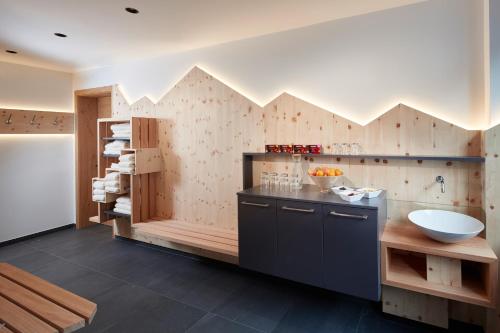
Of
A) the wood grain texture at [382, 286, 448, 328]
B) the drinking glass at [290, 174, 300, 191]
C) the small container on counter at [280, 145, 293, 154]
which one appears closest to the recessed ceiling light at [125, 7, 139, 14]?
the small container on counter at [280, 145, 293, 154]

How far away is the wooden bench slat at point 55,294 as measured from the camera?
1.47 metres

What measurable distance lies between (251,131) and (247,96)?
0.39 m

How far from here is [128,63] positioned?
4.27 m

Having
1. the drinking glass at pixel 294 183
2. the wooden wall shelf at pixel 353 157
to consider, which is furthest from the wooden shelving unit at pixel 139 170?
the drinking glass at pixel 294 183

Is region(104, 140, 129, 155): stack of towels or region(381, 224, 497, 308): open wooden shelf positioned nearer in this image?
region(381, 224, 497, 308): open wooden shelf

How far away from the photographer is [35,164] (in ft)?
14.8

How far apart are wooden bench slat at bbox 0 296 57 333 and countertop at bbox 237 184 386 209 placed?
5.52 ft

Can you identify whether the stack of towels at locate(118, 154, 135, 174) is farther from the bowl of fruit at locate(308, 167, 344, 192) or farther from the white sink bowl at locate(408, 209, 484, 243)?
the white sink bowl at locate(408, 209, 484, 243)

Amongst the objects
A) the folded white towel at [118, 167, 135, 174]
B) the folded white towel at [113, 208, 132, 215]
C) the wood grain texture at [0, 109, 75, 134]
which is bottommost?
the folded white towel at [113, 208, 132, 215]

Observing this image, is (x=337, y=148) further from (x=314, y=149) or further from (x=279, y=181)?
(x=279, y=181)

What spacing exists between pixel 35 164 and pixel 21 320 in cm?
386

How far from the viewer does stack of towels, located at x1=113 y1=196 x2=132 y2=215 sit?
3920mm

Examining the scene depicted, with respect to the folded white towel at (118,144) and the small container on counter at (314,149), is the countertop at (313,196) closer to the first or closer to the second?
the small container on counter at (314,149)

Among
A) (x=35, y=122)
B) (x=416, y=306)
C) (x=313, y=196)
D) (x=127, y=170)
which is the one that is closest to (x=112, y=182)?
(x=127, y=170)
